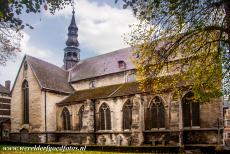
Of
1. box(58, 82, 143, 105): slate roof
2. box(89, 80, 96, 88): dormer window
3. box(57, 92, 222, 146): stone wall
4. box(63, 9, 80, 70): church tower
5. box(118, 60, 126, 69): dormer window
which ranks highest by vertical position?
box(63, 9, 80, 70): church tower

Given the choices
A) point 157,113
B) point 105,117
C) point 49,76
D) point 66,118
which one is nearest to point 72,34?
point 49,76

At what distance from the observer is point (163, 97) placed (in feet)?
81.0

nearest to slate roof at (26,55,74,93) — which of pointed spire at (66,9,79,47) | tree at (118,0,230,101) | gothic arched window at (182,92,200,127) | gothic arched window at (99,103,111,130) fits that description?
gothic arched window at (99,103,111,130)

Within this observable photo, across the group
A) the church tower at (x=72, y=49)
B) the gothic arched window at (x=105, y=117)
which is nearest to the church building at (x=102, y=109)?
the gothic arched window at (x=105, y=117)

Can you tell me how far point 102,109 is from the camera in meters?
28.8

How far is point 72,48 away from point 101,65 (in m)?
11.4

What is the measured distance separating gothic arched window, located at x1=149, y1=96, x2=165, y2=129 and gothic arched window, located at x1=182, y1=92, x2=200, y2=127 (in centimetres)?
202

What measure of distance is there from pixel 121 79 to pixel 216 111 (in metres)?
12.0

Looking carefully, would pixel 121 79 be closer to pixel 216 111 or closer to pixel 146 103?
pixel 146 103

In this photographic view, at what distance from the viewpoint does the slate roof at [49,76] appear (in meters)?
32.7

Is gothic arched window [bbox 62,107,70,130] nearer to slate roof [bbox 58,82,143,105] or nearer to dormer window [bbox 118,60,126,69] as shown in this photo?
slate roof [bbox 58,82,143,105]

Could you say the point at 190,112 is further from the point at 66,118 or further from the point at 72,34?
the point at 72,34

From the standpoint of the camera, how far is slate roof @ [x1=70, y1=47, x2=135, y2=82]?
1286 inches

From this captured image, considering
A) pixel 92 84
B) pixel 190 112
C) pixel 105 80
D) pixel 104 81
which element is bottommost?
pixel 190 112
